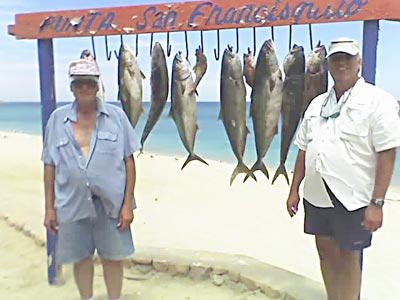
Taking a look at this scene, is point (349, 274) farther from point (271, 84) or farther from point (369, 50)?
point (369, 50)

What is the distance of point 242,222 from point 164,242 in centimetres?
147

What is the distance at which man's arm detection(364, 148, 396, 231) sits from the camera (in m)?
2.44

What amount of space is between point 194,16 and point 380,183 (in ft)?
4.90

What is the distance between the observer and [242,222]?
22.6 feet

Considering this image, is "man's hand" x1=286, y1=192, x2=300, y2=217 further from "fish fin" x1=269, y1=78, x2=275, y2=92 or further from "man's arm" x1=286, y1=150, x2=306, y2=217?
"fish fin" x1=269, y1=78, x2=275, y2=92

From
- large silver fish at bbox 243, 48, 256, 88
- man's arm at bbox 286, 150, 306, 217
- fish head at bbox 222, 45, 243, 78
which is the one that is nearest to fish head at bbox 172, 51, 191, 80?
fish head at bbox 222, 45, 243, 78

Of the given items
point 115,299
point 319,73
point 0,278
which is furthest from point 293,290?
point 0,278

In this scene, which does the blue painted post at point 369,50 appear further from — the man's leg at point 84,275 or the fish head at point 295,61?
the man's leg at point 84,275

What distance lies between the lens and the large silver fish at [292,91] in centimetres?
292

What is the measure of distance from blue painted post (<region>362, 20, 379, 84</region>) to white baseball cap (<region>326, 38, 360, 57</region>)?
1.37 feet

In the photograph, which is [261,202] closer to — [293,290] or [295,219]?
[295,219]

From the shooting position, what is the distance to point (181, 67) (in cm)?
310

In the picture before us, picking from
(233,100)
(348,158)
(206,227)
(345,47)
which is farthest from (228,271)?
(206,227)

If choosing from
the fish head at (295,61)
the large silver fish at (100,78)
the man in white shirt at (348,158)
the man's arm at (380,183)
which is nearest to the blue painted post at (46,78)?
the large silver fish at (100,78)
